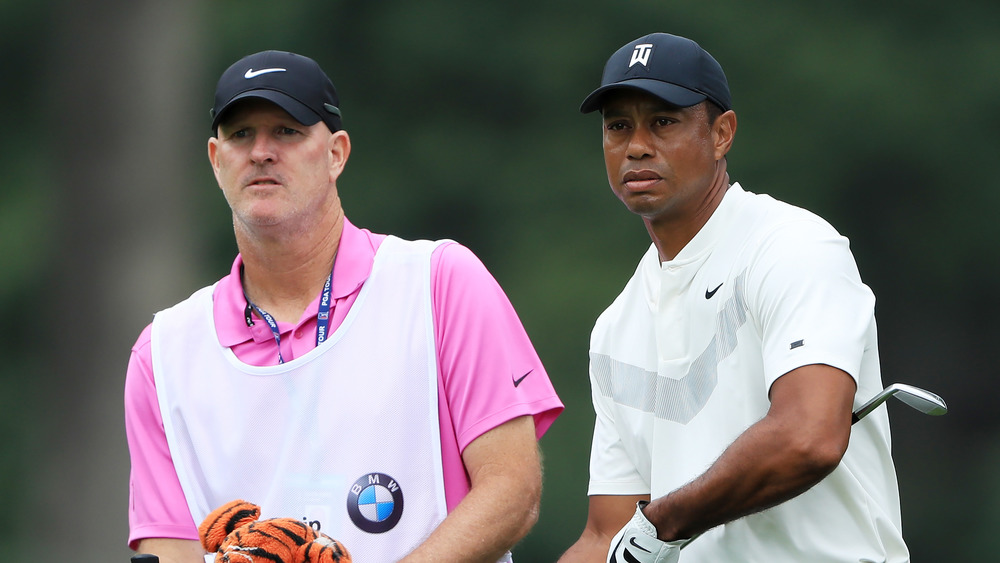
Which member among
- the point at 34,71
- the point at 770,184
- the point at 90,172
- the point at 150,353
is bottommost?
the point at 150,353

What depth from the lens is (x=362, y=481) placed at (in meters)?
2.21

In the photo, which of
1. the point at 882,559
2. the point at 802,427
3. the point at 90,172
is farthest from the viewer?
the point at 90,172

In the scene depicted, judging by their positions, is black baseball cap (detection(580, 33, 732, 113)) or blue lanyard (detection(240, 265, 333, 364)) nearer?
blue lanyard (detection(240, 265, 333, 364))

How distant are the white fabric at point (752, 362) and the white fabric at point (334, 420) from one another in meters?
0.43

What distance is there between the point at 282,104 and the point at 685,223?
72 cm

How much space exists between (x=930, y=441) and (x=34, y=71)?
3553 millimetres

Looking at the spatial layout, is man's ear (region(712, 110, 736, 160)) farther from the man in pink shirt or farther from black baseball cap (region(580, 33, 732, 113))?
the man in pink shirt

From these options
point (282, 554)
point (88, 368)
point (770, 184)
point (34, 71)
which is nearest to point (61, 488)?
point (88, 368)

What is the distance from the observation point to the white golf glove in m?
2.18

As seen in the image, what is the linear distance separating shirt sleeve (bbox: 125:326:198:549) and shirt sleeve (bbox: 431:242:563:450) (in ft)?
1.58

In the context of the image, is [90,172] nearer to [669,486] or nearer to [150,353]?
[150,353]

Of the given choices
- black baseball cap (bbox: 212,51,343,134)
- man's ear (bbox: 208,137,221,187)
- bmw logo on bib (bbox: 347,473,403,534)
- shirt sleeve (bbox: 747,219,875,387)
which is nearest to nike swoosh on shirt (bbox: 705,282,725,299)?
shirt sleeve (bbox: 747,219,875,387)

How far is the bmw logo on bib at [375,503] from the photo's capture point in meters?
2.20

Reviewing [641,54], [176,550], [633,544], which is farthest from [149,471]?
[641,54]
